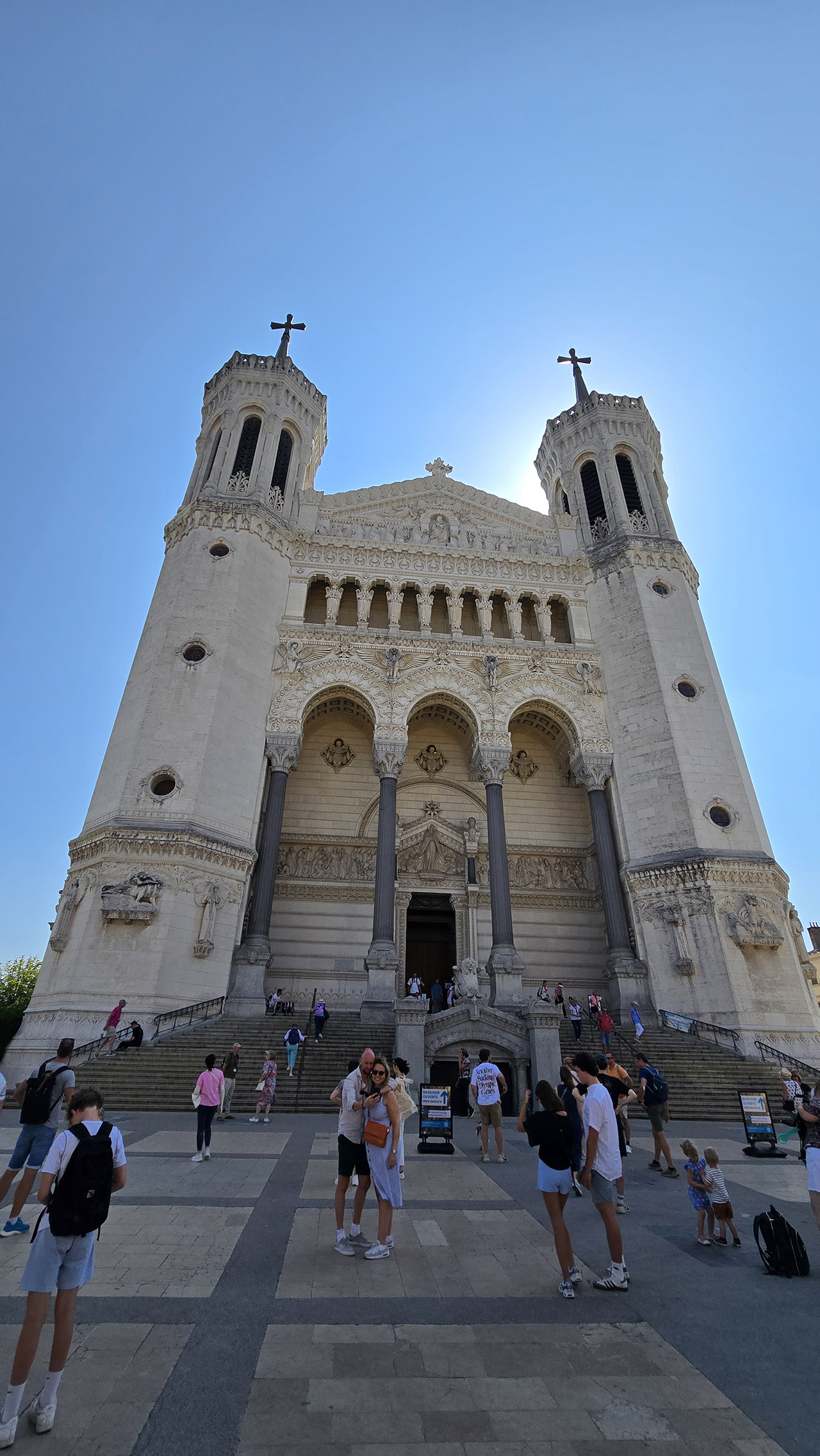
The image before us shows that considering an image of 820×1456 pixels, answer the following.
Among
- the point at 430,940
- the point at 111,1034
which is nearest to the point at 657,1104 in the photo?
the point at 111,1034

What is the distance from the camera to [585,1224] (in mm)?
6562

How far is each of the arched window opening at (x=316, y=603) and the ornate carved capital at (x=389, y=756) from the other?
6324 mm

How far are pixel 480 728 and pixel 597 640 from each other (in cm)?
649

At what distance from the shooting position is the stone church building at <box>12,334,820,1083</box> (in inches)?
719

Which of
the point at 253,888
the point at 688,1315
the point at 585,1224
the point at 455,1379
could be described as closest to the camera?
the point at 455,1379

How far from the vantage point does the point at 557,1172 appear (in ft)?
15.7

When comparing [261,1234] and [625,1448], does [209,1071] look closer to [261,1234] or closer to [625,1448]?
[261,1234]

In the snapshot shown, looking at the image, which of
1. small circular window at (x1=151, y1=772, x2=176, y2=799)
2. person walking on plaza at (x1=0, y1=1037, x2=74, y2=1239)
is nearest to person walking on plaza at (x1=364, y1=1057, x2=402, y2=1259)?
person walking on plaza at (x1=0, y1=1037, x2=74, y2=1239)

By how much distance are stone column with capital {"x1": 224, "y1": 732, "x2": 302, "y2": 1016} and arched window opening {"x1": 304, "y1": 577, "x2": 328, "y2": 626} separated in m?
5.96

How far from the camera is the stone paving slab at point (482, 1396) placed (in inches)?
120

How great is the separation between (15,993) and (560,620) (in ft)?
137

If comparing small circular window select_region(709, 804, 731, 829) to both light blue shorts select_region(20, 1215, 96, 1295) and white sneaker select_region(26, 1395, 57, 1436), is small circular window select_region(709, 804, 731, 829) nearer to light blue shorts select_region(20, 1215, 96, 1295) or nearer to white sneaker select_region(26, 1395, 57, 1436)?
light blue shorts select_region(20, 1215, 96, 1295)

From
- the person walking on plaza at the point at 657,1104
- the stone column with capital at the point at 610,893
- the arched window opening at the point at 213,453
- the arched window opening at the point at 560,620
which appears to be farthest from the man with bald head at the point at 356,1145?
the arched window opening at the point at 213,453

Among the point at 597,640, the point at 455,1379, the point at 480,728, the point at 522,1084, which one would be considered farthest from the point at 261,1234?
the point at 597,640
